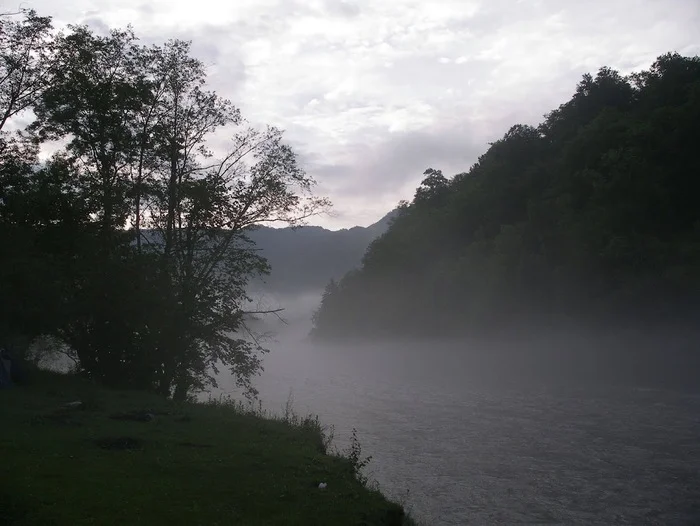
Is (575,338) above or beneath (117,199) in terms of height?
beneath

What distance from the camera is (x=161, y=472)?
13.6m

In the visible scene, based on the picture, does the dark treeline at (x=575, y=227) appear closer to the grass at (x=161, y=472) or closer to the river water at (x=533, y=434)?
the river water at (x=533, y=434)

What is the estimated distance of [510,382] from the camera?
48938 millimetres

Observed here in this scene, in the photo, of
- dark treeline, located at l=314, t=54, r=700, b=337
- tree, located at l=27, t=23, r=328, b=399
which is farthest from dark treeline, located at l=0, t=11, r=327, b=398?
dark treeline, located at l=314, t=54, r=700, b=337

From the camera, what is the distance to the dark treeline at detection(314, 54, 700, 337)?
66.0 m

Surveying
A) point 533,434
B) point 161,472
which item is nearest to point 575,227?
point 533,434

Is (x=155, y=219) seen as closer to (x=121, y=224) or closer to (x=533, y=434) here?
(x=121, y=224)

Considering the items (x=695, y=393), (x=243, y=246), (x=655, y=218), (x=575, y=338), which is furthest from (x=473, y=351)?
(x=243, y=246)

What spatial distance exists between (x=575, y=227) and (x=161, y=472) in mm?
71215

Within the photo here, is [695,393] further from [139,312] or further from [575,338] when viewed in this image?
[575,338]

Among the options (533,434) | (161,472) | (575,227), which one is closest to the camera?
(161,472)

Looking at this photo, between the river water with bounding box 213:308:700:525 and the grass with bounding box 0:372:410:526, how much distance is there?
4.42 metres

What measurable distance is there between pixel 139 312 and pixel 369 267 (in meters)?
129

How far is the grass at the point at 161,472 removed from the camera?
10.9 m
